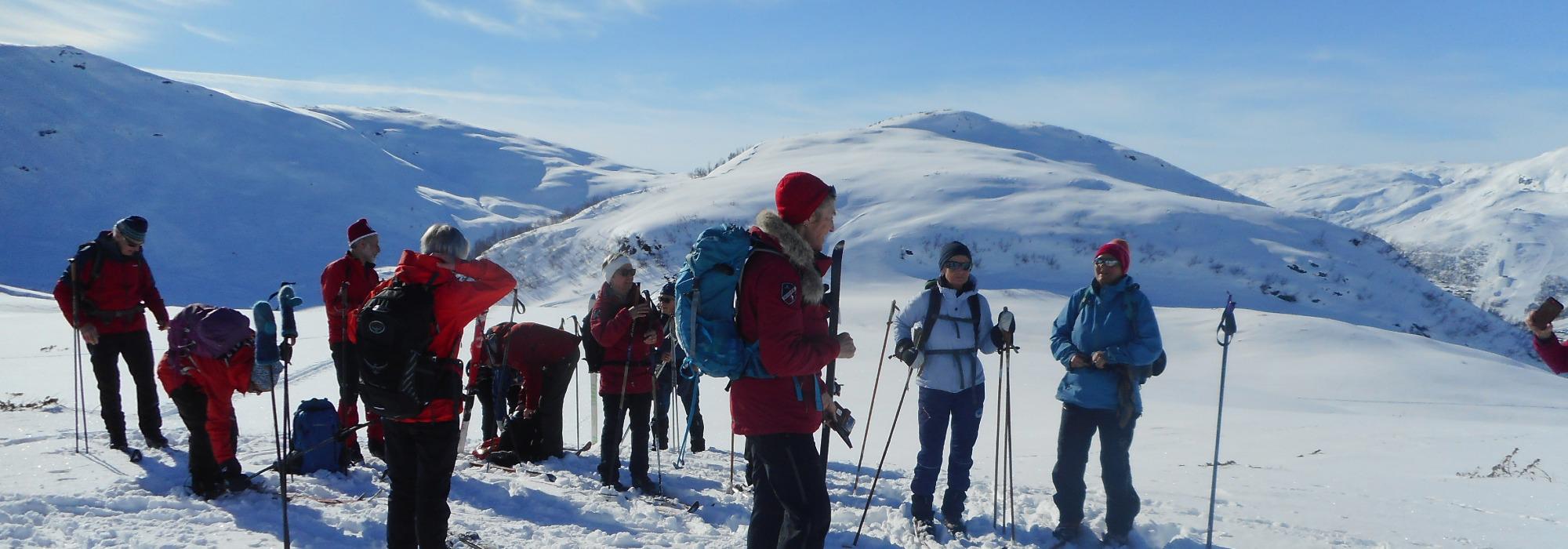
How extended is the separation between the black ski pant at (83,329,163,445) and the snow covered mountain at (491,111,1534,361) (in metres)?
21.4

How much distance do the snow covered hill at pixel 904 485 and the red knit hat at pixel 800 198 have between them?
269cm

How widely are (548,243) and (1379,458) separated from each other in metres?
39.6

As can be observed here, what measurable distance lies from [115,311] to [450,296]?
4522mm

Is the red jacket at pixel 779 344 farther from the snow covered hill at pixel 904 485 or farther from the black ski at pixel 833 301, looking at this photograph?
the snow covered hill at pixel 904 485

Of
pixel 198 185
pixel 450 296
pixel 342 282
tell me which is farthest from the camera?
pixel 198 185

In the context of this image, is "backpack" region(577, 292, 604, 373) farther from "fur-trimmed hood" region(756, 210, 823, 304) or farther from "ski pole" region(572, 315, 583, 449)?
"fur-trimmed hood" region(756, 210, 823, 304)

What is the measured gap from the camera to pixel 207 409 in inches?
222

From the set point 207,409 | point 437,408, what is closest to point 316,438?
point 207,409

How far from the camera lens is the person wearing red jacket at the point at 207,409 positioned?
555cm

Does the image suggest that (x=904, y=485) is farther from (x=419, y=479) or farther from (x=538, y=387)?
(x=419, y=479)

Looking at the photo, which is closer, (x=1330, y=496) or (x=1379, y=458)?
(x=1330, y=496)

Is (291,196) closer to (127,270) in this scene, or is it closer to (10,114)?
(10,114)

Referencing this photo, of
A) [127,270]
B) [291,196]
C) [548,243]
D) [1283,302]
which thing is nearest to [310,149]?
[291,196]

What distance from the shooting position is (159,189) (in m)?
62.4
